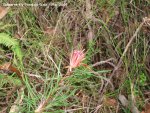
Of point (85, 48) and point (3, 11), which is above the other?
point (3, 11)

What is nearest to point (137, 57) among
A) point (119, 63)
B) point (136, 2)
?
point (119, 63)

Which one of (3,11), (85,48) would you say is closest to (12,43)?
(3,11)

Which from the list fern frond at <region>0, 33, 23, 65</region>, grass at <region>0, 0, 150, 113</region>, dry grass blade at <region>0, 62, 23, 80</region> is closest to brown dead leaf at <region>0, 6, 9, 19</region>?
grass at <region>0, 0, 150, 113</region>

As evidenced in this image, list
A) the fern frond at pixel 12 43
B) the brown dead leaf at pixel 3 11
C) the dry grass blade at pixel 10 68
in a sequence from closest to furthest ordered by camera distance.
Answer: the dry grass blade at pixel 10 68
the fern frond at pixel 12 43
the brown dead leaf at pixel 3 11

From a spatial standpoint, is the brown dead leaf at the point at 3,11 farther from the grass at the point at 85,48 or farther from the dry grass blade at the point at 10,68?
the dry grass blade at the point at 10,68

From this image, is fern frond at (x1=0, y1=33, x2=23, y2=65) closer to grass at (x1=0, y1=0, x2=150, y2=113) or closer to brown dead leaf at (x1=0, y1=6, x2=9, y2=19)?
grass at (x1=0, y1=0, x2=150, y2=113)

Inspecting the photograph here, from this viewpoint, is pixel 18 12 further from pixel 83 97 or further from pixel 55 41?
pixel 83 97

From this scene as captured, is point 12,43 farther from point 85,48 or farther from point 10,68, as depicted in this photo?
point 85,48

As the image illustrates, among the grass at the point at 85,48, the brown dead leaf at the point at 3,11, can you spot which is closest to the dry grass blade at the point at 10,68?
the grass at the point at 85,48
